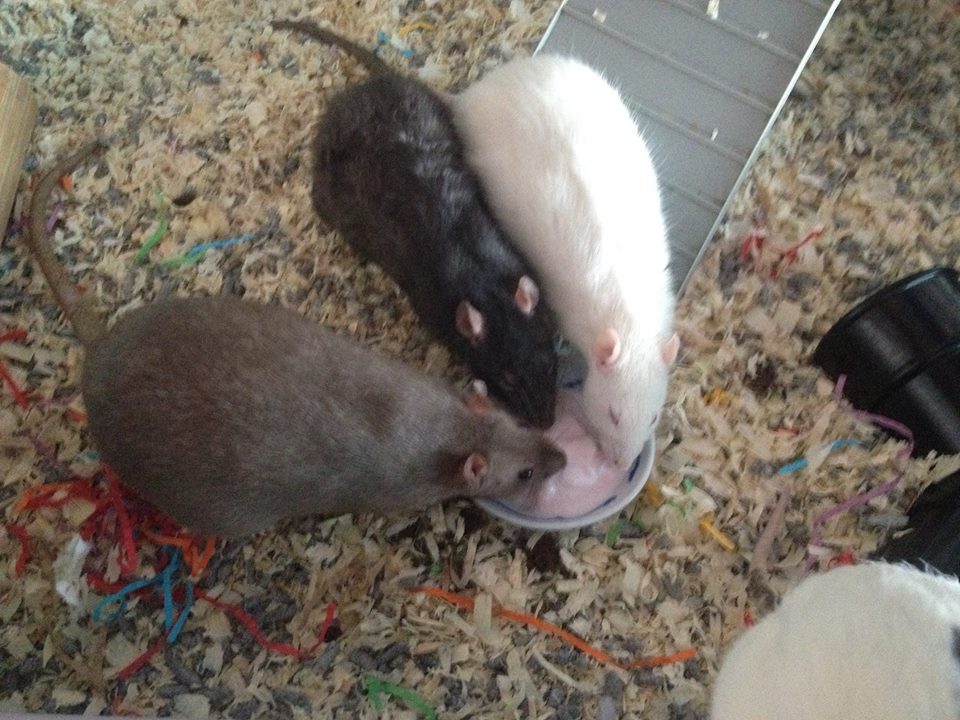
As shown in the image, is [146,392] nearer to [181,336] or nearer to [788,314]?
[181,336]

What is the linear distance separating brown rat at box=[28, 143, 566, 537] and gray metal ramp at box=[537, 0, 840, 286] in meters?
1.06

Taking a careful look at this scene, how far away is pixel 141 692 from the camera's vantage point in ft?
7.81

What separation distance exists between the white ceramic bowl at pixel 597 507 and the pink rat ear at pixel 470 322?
49 cm

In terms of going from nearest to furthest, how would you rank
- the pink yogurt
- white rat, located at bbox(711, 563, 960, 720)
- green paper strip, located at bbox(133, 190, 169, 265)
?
white rat, located at bbox(711, 563, 960, 720) → the pink yogurt → green paper strip, located at bbox(133, 190, 169, 265)

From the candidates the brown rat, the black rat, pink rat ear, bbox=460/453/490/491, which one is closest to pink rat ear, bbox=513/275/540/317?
the black rat

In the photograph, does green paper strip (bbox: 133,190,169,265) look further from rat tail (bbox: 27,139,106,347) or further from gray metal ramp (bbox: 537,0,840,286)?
gray metal ramp (bbox: 537,0,840,286)

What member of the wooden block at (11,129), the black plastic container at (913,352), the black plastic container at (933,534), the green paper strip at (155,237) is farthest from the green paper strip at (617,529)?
the wooden block at (11,129)

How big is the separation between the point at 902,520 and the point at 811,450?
1.07ft

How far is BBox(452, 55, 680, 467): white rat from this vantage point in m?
2.39

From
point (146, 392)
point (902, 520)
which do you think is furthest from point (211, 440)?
point (902, 520)

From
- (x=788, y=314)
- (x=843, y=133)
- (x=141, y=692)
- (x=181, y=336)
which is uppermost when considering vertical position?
(x=843, y=133)

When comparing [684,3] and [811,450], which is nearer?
[811,450]

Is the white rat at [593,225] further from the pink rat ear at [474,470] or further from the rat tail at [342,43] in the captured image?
the rat tail at [342,43]

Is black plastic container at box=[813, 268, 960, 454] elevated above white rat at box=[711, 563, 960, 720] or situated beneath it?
elevated above
